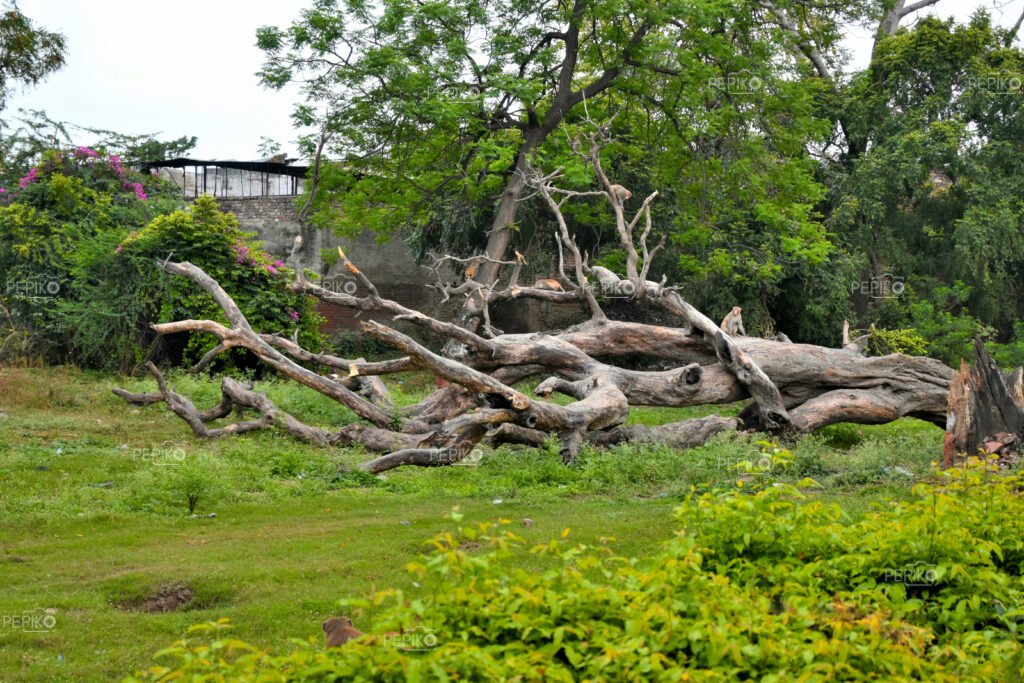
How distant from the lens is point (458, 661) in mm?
3115

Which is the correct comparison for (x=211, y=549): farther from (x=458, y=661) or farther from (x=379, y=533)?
(x=458, y=661)

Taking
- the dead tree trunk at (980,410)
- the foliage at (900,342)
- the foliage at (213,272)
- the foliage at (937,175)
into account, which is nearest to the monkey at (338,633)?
the dead tree trunk at (980,410)

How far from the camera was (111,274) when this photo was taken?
18.4 meters

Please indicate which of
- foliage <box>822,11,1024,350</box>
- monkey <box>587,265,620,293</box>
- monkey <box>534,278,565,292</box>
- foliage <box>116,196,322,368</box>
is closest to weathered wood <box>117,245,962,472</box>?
monkey <box>587,265,620,293</box>

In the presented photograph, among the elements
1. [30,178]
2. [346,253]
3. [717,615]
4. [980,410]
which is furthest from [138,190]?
[717,615]

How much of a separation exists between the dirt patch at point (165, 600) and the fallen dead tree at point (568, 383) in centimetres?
372

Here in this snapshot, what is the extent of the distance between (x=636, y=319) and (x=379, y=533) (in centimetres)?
1467

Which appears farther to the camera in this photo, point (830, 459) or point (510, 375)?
point (510, 375)

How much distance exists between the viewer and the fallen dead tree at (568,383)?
1081 centimetres

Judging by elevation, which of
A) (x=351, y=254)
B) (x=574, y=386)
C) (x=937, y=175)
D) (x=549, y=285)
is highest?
(x=937, y=175)

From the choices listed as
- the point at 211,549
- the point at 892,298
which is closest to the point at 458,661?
the point at 211,549

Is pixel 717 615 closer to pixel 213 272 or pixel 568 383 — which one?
pixel 568 383

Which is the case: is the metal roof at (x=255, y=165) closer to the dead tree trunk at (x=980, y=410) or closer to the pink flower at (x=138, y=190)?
the pink flower at (x=138, y=190)

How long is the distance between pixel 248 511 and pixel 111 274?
1085 cm
